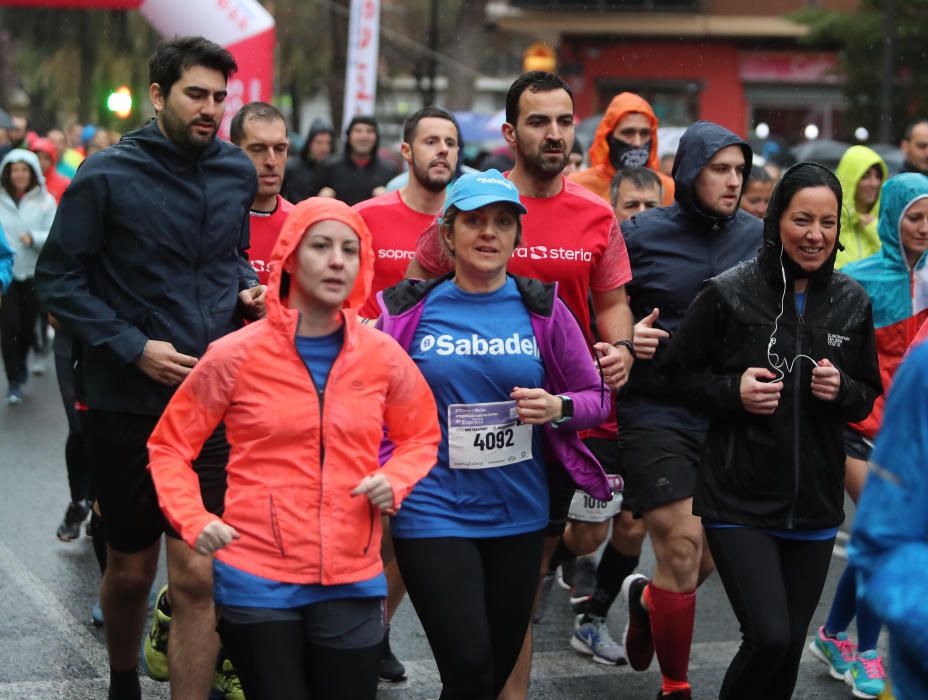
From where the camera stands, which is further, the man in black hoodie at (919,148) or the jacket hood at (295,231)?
the man in black hoodie at (919,148)

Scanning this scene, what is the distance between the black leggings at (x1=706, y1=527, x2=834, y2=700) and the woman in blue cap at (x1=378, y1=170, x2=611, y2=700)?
61cm

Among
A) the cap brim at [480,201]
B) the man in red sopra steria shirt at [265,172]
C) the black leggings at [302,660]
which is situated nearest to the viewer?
the black leggings at [302,660]

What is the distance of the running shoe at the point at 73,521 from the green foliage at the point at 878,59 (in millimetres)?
28769

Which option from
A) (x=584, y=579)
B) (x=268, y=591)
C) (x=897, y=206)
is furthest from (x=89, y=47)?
(x=268, y=591)

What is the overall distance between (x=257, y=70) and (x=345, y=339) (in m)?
12.9

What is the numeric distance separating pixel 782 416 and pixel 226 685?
2.35m

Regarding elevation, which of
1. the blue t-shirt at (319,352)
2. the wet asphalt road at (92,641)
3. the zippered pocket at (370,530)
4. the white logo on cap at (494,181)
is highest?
the white logo on cap at (494,181)

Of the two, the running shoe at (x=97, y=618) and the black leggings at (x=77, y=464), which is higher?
the black leggings at (x=77, y=464)

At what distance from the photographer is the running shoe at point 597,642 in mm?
6863

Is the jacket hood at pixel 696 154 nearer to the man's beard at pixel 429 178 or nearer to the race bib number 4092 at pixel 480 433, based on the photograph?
the man's beard at pixel 429 178

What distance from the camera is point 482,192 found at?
4.94 metres

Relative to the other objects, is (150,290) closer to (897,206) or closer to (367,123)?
(897,206)

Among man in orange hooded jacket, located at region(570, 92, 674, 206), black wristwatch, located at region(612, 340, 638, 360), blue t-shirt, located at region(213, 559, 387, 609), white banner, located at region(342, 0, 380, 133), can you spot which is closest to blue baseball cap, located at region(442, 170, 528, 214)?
black wristwatch, located at region(612, 340, 638, 360)

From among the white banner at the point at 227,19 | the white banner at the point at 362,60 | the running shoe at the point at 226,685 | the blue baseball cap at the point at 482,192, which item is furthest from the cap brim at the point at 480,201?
the white banner at the point at 362,60
